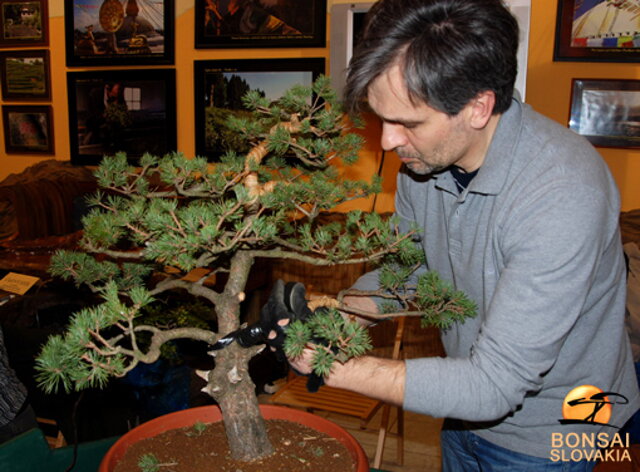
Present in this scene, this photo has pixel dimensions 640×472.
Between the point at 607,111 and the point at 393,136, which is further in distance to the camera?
the point at 607,111

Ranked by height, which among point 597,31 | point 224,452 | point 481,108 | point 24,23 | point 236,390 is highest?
point 24,23

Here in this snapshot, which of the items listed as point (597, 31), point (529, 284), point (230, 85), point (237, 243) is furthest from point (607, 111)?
point (237, 243)

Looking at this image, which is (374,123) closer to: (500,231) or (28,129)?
(500,231)

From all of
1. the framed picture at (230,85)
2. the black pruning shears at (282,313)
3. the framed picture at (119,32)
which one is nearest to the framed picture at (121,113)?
the framed picture at (119,32)

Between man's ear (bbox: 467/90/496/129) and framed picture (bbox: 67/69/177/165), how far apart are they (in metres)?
3.22

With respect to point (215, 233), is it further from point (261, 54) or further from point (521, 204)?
point (261, 54)

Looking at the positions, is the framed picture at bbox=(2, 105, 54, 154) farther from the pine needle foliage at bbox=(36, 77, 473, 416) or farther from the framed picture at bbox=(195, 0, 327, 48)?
the pine needle foliage at bbox=(36, 77, 473, 416)

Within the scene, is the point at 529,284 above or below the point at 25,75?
below

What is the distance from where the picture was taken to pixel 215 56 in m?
3.89

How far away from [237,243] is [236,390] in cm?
37

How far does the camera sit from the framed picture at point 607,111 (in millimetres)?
3043

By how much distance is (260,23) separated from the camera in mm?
3686

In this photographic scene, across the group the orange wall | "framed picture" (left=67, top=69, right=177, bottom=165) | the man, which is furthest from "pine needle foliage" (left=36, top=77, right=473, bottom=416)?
"framed picture" (left=67, top=69, right=177, bottom=165)

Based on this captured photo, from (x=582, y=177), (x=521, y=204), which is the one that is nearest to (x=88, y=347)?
(x=521, y=204)
